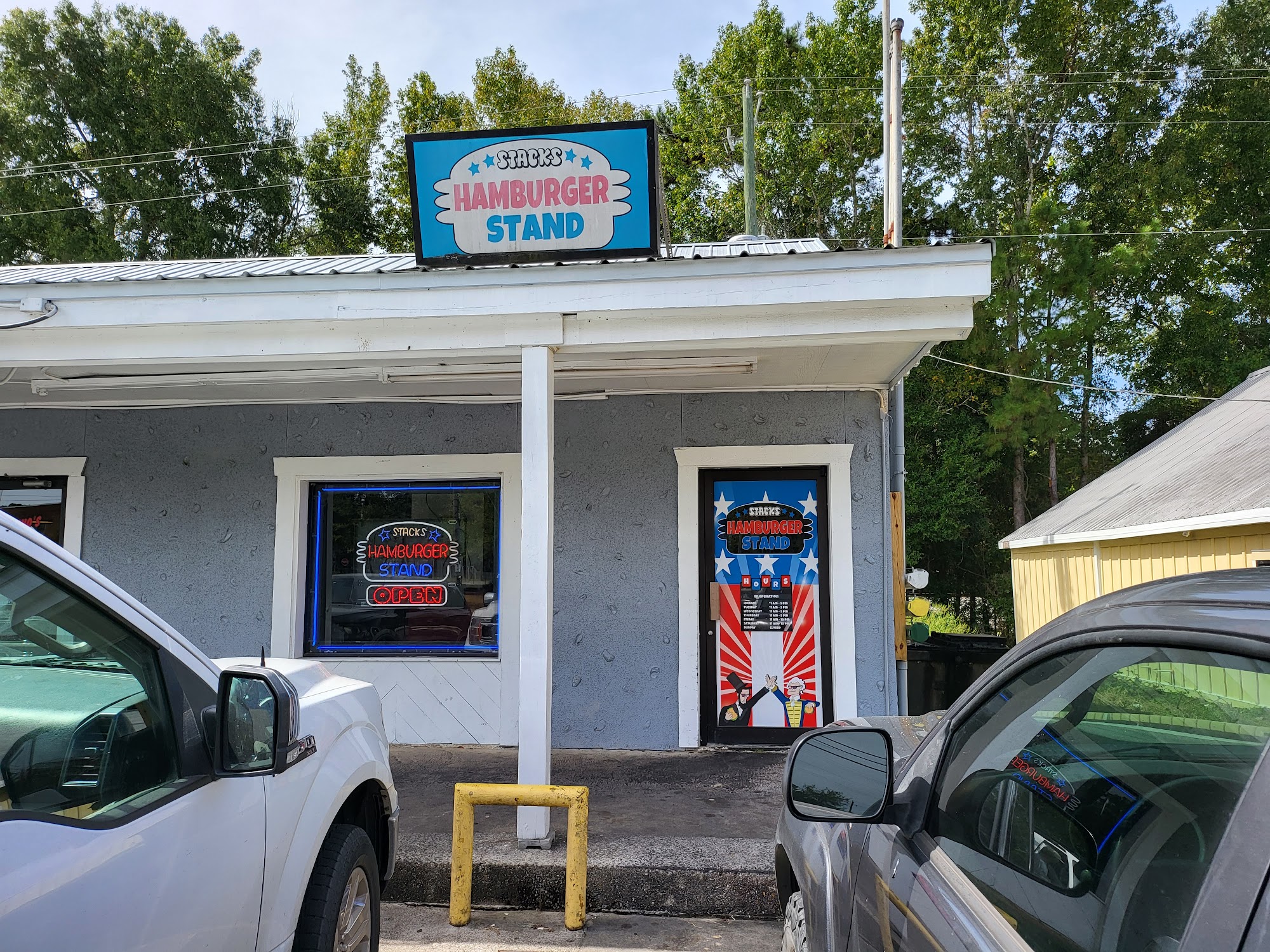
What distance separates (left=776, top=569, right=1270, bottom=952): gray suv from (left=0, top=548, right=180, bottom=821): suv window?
137cm

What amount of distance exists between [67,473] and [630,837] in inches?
231

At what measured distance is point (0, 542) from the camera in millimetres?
1658

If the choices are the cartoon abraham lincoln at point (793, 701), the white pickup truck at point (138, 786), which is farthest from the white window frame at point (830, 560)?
the white pickup truck at point (138, 786)

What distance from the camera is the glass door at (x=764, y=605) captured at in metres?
6.99

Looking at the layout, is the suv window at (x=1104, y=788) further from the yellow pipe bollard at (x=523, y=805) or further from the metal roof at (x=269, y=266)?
the metal roof at (x=269, y=266)

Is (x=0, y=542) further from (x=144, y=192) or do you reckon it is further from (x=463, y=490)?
(x=144, y=192)

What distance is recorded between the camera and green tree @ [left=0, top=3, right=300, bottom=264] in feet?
76.1

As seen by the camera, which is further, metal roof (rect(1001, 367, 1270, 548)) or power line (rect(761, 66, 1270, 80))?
power line (rect(761, 66, 1270, 80))

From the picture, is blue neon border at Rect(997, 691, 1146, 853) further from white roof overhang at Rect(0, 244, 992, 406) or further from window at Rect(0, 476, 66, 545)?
window at Rect(0, 476, 66, 545)

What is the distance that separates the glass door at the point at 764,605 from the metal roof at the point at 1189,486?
9.07 feet

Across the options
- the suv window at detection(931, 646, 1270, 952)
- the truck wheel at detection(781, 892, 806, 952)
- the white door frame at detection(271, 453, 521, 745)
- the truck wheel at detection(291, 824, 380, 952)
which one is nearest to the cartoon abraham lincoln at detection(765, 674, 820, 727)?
the white door frame at detection(271, 453, 521, 745)

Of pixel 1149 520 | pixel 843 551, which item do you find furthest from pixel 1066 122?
pixel 843 551

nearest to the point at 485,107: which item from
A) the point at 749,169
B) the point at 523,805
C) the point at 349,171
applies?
the point at 349,171

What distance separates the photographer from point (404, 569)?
24.4ft
